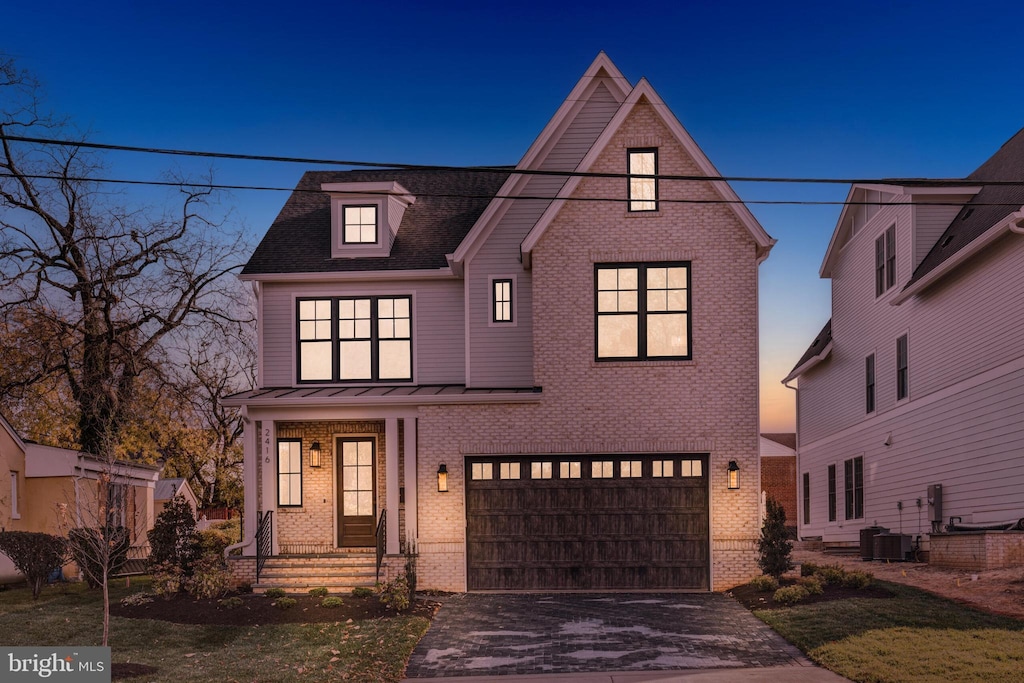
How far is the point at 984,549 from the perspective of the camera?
18.0 meters

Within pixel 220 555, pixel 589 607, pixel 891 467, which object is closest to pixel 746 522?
pixel 589 607

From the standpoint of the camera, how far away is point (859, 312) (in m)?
29.6

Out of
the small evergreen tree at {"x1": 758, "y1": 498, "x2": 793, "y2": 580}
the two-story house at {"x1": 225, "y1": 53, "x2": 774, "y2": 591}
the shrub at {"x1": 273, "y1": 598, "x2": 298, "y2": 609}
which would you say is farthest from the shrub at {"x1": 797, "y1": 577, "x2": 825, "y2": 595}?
the shrub at {"x1": 273, "y1": 598, "x2": 298, "y2": 609}

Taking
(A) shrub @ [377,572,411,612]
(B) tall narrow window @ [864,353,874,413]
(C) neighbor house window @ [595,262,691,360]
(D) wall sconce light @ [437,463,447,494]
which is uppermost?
(C) neighbor house window @ [595,262,691,360]

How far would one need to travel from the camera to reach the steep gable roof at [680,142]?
20281 mm

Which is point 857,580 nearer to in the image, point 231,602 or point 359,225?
point 231,602

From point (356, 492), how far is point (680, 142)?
1026cm

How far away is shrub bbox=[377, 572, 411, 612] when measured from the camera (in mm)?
17484

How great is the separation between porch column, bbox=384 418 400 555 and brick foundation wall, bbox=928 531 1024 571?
10.9m

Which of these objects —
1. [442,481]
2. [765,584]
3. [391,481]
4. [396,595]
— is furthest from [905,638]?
[391,481]

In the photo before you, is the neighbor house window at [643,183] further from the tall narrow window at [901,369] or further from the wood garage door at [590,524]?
the tall narrow window at [901,369]

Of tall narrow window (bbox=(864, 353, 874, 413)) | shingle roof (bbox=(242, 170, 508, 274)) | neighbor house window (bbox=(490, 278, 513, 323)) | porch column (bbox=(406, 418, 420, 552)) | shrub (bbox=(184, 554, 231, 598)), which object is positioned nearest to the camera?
shrub (bbox=(184, 554, 231, 598))

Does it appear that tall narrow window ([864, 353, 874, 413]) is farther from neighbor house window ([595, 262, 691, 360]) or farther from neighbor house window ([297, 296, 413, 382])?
neighbor house window ([297, 296, 413, 382])

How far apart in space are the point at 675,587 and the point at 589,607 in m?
2.84
